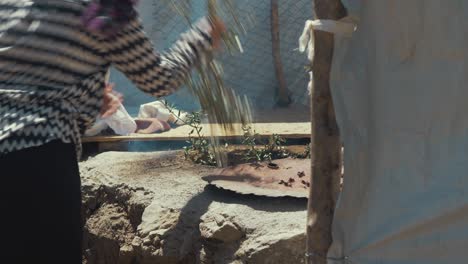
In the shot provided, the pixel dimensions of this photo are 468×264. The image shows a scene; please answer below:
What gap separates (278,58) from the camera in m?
8.08

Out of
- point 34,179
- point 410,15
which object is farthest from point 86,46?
point 410,15

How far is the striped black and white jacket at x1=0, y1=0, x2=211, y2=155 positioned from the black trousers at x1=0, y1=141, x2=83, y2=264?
55mm

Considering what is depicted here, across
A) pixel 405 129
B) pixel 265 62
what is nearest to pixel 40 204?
pixel 405 129

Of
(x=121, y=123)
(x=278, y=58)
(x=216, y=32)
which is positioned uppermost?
(x=216, y=32)

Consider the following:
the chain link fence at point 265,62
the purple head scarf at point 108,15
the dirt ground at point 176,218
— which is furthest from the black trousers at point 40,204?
the chain link fence at point 265,62

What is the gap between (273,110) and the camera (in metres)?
8.05

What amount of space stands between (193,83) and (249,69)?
4.75 meters

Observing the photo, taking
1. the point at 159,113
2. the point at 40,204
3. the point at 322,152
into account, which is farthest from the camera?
the point at 159,113

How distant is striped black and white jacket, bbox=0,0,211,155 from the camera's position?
2.41 metres

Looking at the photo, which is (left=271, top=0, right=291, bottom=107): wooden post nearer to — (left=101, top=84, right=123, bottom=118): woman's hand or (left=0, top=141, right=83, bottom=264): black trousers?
(left=101, top=84, right=123, bottom=118): woman's hand

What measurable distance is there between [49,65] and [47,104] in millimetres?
123

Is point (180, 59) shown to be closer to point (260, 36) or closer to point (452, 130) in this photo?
point (452, 130)

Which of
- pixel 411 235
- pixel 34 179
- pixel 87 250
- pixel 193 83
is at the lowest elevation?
pixel 87 250

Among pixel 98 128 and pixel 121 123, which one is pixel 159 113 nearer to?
pixel 121 123
